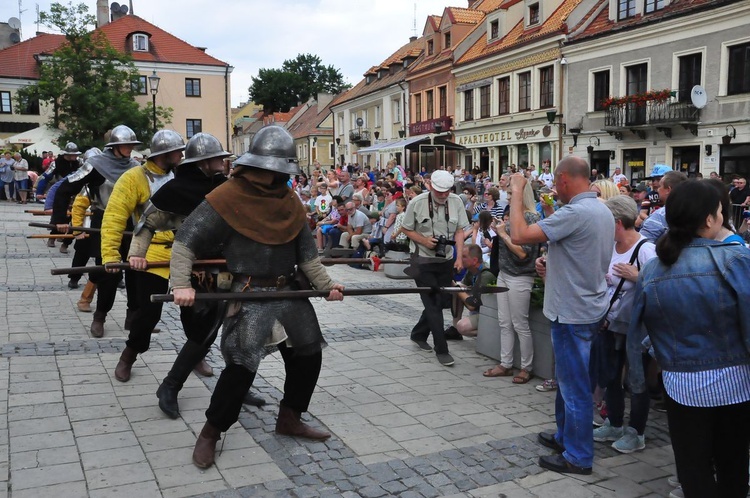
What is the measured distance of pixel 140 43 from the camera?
50188mm

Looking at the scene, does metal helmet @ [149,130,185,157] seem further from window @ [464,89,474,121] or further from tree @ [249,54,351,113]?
tree @ [249,54,351,113]

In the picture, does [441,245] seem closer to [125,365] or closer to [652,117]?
[125,365]

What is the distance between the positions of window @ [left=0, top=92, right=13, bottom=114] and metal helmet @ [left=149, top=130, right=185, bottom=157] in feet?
168

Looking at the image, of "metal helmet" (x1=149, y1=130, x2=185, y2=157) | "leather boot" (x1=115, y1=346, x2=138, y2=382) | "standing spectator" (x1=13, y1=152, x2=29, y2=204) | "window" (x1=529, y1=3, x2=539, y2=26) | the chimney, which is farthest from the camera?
the chimney

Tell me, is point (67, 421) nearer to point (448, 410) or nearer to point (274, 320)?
point (274, 320)

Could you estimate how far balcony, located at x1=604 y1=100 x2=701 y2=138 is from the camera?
21406 mm

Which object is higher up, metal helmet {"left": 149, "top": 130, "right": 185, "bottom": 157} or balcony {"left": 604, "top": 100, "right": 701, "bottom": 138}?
balcony {"left": 604, "top": 100, "right": 701, "bottom": 138}

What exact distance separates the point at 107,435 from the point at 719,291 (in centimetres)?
372

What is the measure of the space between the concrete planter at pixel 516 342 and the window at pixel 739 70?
17.7 metres

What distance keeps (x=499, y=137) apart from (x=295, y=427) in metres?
28.4

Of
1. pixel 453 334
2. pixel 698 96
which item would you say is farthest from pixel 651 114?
pixel 453 334

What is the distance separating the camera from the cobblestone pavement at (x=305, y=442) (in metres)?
3.77

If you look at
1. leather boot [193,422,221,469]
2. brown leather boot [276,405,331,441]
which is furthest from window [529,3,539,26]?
leather boot [193,422,221,469]

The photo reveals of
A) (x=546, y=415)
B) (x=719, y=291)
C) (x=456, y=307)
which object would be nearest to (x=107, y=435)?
(x=546, y=415)
